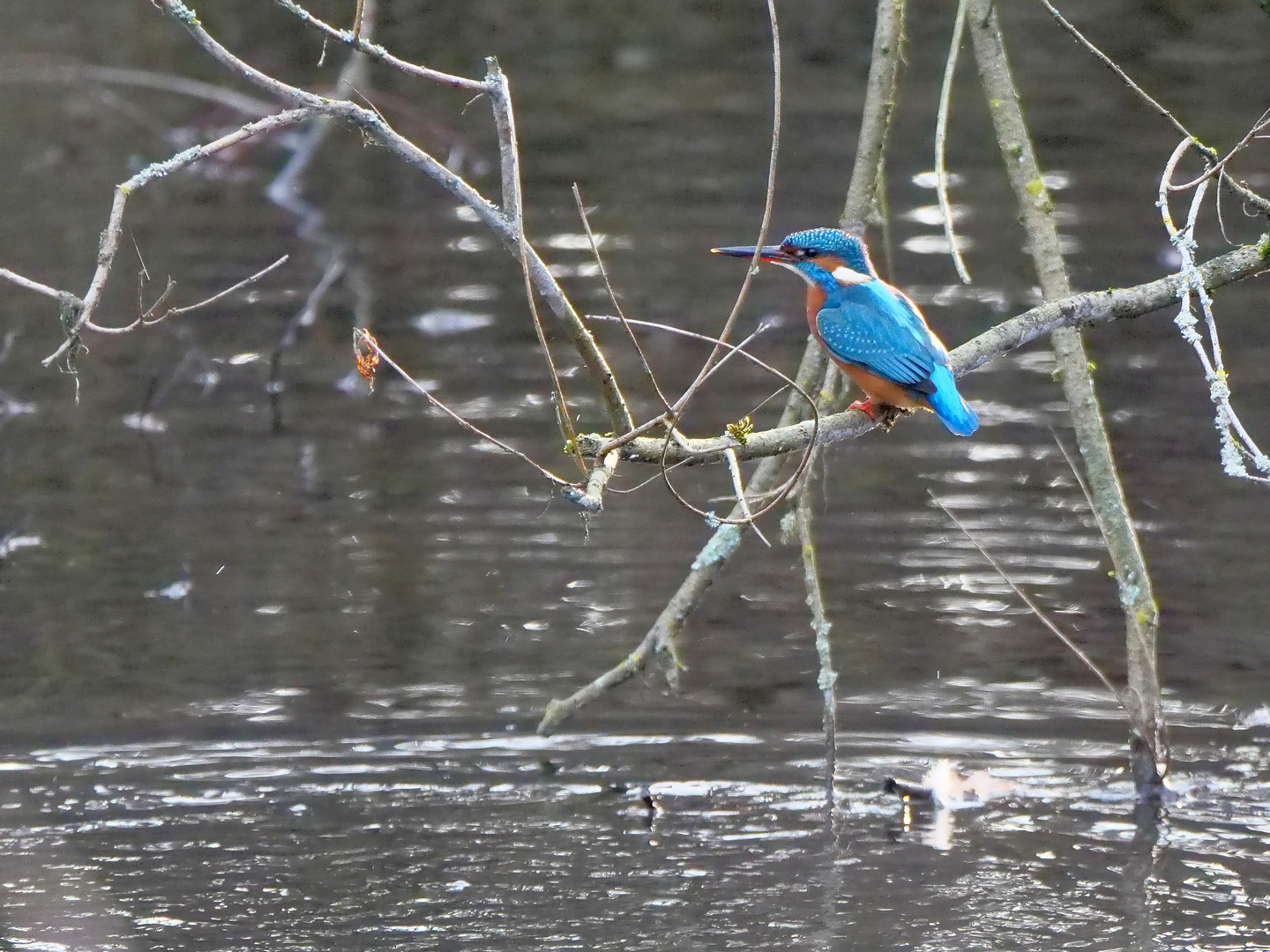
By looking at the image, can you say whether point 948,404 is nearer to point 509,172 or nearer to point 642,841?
point 642,841

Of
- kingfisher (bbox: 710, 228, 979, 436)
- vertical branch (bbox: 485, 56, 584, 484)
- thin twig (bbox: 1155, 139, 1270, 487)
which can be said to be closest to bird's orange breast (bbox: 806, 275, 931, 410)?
kingfisher (bbox: 710, 228, 979, 436)

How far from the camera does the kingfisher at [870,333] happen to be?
463 cm

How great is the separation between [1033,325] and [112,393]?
631 cm

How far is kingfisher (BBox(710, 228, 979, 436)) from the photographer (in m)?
4.63

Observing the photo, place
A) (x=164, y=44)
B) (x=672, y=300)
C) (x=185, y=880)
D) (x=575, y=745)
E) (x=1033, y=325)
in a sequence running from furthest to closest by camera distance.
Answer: (x=164, y=44), (x=672, y=300), (x=575, y=745), (x=185, y=880), (x=1033, y=325)

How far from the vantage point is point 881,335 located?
4742mm

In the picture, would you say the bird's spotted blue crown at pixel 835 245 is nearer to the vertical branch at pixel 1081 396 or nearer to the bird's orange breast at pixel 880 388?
the bird's orange breast at pixel 880 388

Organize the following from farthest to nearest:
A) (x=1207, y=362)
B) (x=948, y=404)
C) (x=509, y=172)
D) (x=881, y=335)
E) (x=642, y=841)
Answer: (x=642, y=841), (x=881, y=335), (x=948, y=404), (x=1207, y=362), (x=509, y=172)

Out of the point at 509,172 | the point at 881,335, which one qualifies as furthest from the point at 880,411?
the point at 509,172

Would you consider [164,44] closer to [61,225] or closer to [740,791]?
[61,225]

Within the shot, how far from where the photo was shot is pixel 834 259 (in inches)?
205

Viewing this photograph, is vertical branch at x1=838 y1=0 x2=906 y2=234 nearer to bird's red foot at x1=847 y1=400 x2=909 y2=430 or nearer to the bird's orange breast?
the bird's orange breast

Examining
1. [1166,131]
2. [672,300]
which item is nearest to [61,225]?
[672,300]

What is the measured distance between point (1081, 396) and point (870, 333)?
880 millimetres
